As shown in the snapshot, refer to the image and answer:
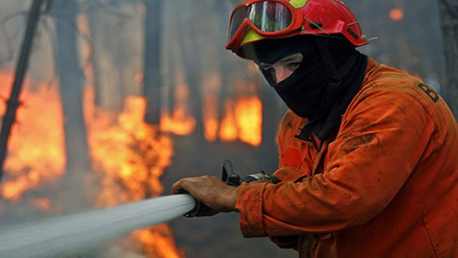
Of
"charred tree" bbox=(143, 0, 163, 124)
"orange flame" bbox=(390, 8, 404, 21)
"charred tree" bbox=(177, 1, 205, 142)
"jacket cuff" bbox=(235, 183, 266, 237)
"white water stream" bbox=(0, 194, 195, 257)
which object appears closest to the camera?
"white water stream" bbox=(0, 194, 195, 257)

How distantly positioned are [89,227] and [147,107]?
7438 millimetres

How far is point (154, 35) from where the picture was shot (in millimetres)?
9328

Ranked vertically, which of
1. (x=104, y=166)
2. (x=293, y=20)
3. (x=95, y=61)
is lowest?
(x=104, y=166)

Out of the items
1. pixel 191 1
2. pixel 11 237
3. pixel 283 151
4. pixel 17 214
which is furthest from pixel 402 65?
pixel 11 237

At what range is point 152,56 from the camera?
9164mm

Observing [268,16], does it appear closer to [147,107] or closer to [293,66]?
[293,66]

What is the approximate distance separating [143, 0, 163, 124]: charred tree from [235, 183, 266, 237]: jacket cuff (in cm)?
737

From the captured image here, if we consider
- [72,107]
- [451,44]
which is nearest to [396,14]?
[451,44]

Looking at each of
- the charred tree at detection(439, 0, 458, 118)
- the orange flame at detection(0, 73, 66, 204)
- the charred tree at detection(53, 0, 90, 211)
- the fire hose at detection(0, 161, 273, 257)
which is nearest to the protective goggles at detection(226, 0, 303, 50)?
the fire hose at detection(0, 161, 273, 257)

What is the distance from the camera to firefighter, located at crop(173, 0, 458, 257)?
61.9 inches

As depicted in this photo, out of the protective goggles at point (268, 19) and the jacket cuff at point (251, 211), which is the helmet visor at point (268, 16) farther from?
the jacket cuff at point (251, 211)

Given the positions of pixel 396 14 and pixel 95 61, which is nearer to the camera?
pixel 396 14

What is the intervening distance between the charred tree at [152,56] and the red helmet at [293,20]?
6.98 meters

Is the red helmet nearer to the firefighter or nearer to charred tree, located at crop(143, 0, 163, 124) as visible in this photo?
the firefighter
